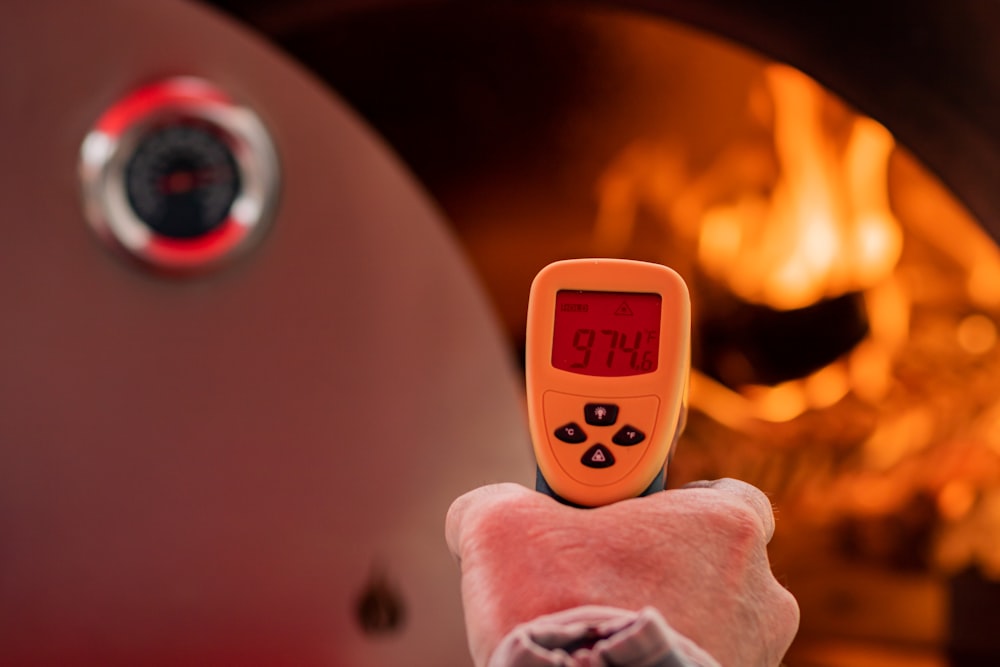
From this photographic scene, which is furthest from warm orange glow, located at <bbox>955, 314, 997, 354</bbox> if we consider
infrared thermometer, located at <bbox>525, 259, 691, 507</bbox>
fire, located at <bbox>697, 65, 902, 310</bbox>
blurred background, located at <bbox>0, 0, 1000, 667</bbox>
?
infrared thermometer, located at <bbox>525, 259, 691, 507</bbox>

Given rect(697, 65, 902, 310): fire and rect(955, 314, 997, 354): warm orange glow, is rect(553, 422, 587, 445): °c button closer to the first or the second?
rect(697, 65, 902, 310): fire

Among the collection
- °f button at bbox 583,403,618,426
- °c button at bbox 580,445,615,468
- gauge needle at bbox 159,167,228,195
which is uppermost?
gauge needle at bbox 159,167,228,195

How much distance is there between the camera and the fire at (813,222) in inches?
78.4

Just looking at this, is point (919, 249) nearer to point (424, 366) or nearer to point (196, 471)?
point (424, 366)

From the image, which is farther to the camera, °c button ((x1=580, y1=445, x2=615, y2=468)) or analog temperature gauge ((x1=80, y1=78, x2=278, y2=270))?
analog temperature gauge ((x1=80, y1=78, x2=278, y2=270))

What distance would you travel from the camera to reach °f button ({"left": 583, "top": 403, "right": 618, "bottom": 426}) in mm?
461

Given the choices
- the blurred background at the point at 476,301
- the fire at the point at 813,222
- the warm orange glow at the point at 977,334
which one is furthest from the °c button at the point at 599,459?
the warm orange glow at the point at 977,334

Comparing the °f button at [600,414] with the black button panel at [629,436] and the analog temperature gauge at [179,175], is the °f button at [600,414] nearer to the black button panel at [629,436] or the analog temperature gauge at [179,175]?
the black button panel at [629,436]


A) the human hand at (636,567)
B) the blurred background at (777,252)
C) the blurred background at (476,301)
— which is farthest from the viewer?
the blurred background at (777,252)

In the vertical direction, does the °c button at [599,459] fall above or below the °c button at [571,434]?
below

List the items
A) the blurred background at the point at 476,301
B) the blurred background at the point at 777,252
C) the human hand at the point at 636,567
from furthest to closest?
1. the blurred background at the point at 777,252
2. the blurred background at the point at 476,301
3. the human hand at the point at 636,567

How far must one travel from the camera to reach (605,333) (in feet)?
1.52

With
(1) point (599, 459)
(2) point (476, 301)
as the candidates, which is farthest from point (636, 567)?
(2) point (476, 301)

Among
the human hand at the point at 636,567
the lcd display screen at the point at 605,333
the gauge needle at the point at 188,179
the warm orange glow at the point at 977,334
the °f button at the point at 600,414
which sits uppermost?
the gauge needle at the point at 188,179
